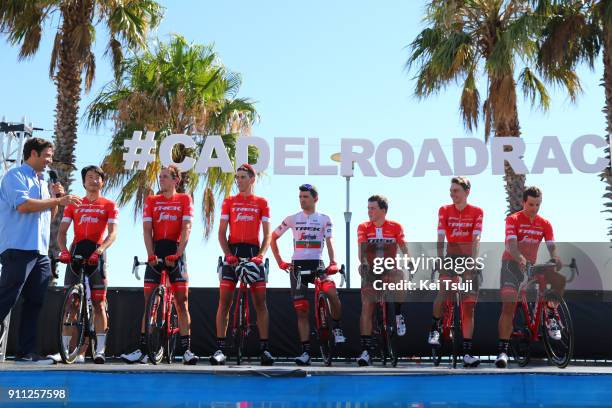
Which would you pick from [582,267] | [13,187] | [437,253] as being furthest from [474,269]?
[13,187]

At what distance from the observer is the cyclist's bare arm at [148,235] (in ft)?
24.9

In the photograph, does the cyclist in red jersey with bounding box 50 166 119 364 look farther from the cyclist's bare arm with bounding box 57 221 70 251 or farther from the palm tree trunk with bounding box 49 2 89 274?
the palm tree trunk with bounding box 49 2 89 274

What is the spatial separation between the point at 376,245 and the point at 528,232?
4.82 ft

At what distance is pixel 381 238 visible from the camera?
8.02m

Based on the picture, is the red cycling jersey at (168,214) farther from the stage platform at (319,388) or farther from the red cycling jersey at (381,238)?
the stage platform at (319,388)

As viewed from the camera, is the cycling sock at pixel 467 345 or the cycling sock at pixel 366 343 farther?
the cycling sock at pixel 366 343

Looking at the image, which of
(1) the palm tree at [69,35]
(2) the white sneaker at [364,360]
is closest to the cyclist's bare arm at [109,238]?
(2) the white sneaker at [364,360]

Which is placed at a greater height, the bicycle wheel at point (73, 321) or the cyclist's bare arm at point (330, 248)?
the cyclist's bare arm at point (330, 248)

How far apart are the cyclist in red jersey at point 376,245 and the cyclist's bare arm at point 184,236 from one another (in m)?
1.71

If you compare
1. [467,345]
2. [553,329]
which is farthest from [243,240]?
[553,329]

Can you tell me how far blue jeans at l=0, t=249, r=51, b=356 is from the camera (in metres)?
6.47

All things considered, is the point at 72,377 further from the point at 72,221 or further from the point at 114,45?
the point at 114,45

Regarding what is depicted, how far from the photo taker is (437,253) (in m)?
7.76

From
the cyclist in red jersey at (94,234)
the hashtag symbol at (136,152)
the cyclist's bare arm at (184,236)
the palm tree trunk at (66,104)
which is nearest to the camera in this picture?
the cyclist in red jersey at (94,234)
